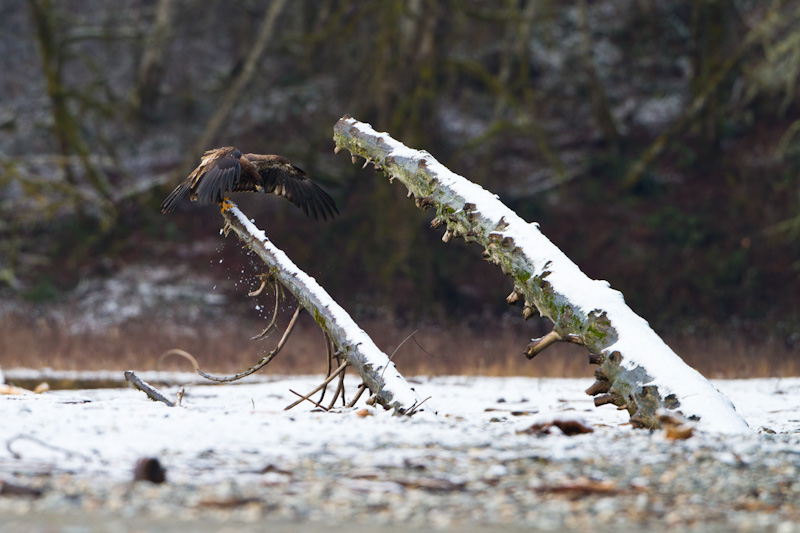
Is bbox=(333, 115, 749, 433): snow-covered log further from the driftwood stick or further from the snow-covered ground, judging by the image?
the driftwood stick

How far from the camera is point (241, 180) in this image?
5.05m

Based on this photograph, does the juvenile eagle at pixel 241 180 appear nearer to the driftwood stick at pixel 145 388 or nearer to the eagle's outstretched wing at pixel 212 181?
the eagle's outstretched wing at pixel 212 181

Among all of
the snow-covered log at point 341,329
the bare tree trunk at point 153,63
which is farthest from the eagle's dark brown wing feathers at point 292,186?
the bare tree trunk at point 153,63

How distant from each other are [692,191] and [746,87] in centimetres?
255

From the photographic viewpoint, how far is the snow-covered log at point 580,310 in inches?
139

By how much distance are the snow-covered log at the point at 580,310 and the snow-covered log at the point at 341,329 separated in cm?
71

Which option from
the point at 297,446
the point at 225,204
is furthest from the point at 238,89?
the point at 297,446

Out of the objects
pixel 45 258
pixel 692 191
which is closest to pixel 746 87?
pixel 692 191

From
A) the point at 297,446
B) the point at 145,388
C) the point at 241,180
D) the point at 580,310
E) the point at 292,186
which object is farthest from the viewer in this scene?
the point at 292,186

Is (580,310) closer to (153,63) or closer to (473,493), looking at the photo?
(473,493)

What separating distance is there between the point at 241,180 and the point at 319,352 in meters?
5.30

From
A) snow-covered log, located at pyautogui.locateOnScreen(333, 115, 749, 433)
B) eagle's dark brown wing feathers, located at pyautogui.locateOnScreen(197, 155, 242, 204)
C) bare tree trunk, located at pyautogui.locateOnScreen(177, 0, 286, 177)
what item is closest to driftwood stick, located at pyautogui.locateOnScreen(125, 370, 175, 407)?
eagle's dark brown wing feathers, located at pyautogui.locateOnScreen(197, 155, 242, 204)

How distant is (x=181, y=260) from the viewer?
15664mm

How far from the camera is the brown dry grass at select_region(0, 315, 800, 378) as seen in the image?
9086 mm
